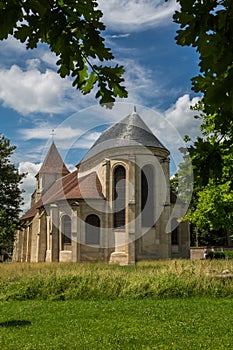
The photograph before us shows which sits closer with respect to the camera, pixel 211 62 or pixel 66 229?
pixel 211 62

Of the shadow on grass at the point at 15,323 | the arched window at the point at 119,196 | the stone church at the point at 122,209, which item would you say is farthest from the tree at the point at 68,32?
the arched window at the point at 119,196

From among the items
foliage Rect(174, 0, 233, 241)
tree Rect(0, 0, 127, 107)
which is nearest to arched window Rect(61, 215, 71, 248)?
foliage Rect(174, 0, 233, 241)

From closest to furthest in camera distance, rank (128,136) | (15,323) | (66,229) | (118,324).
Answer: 1. (118,324)
2. (15,323)
3. (128,136)
4. (66,229)


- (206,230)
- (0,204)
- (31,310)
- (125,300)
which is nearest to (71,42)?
(31,310)

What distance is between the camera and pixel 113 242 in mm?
31875

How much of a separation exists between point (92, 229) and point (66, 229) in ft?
10.3

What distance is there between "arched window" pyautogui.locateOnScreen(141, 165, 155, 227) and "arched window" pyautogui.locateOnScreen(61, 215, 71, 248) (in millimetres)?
6821

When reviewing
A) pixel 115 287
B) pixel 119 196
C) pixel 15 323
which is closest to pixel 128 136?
pixel 119 196

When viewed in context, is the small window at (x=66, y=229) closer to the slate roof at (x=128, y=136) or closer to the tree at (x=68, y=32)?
the slate roof at (x=128, y=136)

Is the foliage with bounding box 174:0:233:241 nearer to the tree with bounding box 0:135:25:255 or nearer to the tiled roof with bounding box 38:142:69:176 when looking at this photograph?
the tree with bounding box 0:135:25:255

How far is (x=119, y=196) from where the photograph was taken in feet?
108

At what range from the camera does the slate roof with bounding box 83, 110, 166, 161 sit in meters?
33.4

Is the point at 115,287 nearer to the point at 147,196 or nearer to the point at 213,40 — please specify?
the point at 213,40

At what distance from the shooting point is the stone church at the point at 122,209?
1251 inches
